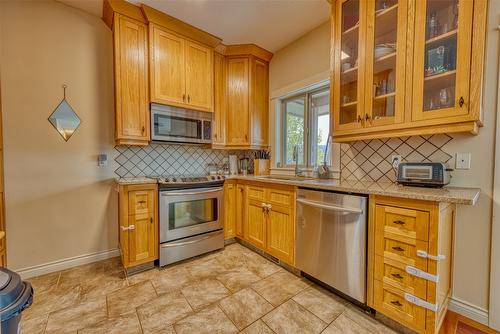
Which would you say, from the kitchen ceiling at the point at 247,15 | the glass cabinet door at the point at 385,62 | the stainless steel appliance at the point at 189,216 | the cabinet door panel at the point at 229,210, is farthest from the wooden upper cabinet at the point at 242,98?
the glass cabinet door at the point at 385,62

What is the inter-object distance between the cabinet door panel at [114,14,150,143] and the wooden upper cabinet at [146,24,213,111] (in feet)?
0.35

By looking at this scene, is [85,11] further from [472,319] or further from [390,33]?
[472,319]

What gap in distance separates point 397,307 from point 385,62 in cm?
178

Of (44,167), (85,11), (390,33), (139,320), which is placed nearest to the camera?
(139,320)

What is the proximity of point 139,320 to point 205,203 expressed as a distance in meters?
1.27

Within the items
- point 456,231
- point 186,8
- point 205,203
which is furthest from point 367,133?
point 186,8

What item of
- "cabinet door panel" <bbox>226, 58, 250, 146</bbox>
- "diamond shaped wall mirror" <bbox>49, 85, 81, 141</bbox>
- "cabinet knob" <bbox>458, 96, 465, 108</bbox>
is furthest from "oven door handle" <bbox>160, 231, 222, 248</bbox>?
"cabinet knob" <bbox>458, 96, 465, 108</bbox>

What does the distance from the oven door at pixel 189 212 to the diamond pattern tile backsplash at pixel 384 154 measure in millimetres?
1523

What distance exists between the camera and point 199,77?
274 cm

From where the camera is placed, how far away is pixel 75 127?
231 centimetres

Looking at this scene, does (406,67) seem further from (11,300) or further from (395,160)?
(11,300)

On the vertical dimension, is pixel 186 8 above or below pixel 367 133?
above

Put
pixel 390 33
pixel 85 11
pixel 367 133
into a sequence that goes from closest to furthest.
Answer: pixel 390 33
pixel 367 133
pixel 85 11

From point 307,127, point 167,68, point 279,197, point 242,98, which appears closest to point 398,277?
point 279,197
